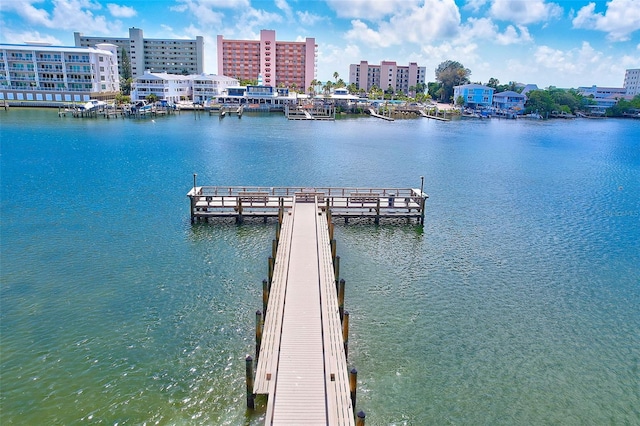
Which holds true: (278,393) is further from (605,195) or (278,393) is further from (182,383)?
(605,195)

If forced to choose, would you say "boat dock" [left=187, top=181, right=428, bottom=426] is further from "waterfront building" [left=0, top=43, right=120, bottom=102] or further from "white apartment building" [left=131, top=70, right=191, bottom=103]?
"white apartment building" [left=131, top=70, right=191, bottom=103]

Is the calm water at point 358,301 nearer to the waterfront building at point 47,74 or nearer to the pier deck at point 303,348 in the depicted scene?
the pier deck at point 303,348

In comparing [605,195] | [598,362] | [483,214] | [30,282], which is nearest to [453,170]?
[605,195]

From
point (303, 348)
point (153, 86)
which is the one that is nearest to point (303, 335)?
point (303, 348)

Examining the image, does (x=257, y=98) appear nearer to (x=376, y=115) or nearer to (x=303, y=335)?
(x=376, y=115)

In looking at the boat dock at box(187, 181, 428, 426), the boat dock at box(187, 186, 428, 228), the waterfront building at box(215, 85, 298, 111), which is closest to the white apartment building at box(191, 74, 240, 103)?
the waterfront building at box(215, 85, 298, 111)

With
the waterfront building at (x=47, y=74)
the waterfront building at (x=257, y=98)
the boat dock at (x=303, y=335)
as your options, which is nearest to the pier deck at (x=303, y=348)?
the boat dock at (x=303, y=335)
